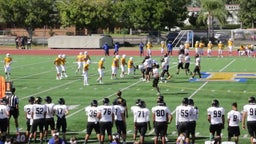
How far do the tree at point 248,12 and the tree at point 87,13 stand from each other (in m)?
19.5

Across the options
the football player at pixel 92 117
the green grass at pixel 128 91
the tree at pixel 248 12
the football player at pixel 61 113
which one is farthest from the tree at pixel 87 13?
the football player at pixel 92 117

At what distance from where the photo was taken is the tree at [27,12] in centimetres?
7050

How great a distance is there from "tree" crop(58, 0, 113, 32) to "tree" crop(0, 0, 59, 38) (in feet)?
9.26

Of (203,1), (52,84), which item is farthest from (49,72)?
(203,1)

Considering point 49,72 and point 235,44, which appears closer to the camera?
point 49,72

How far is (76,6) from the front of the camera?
69438 millimetres

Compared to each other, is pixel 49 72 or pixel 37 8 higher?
pixel 37 8

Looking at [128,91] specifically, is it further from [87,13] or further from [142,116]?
[87,13]

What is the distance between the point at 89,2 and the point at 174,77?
3791 cm

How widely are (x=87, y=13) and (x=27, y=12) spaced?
8198 millimetres

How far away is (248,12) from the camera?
251 feet

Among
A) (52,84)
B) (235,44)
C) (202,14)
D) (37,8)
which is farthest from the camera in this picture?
(202,14)

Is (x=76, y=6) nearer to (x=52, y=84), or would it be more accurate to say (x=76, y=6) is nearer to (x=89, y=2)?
(x=89, y=2)

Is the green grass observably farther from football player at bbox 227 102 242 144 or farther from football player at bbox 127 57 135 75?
football player at bbox 227 102 242 144
